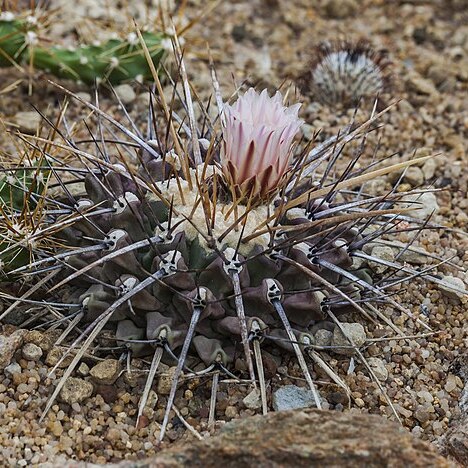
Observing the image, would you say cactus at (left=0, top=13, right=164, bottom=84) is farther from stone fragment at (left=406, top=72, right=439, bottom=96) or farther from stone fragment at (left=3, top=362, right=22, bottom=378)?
stone fragment at (left=3, top=362, right=22, bottom=378)

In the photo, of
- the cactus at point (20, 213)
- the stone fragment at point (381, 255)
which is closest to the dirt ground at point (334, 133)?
the stone fragment at point (381, 255)

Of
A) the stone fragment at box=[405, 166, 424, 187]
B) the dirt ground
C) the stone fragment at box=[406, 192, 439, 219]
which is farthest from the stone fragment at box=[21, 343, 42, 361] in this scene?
the stone fragment at box=[405, 166, 424, 187]

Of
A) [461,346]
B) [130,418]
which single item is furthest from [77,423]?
[461,346]

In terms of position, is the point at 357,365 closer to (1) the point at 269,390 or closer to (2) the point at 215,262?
(1) the point at 269,390

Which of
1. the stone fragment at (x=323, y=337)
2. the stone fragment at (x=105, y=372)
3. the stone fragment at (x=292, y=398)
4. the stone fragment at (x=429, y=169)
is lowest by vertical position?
the stone fragment at (x=105, y=372)

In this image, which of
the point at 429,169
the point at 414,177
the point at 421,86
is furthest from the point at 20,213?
the point at 421,86

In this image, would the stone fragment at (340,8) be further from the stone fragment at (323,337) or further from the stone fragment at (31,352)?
the stone fragment at (31,352)
